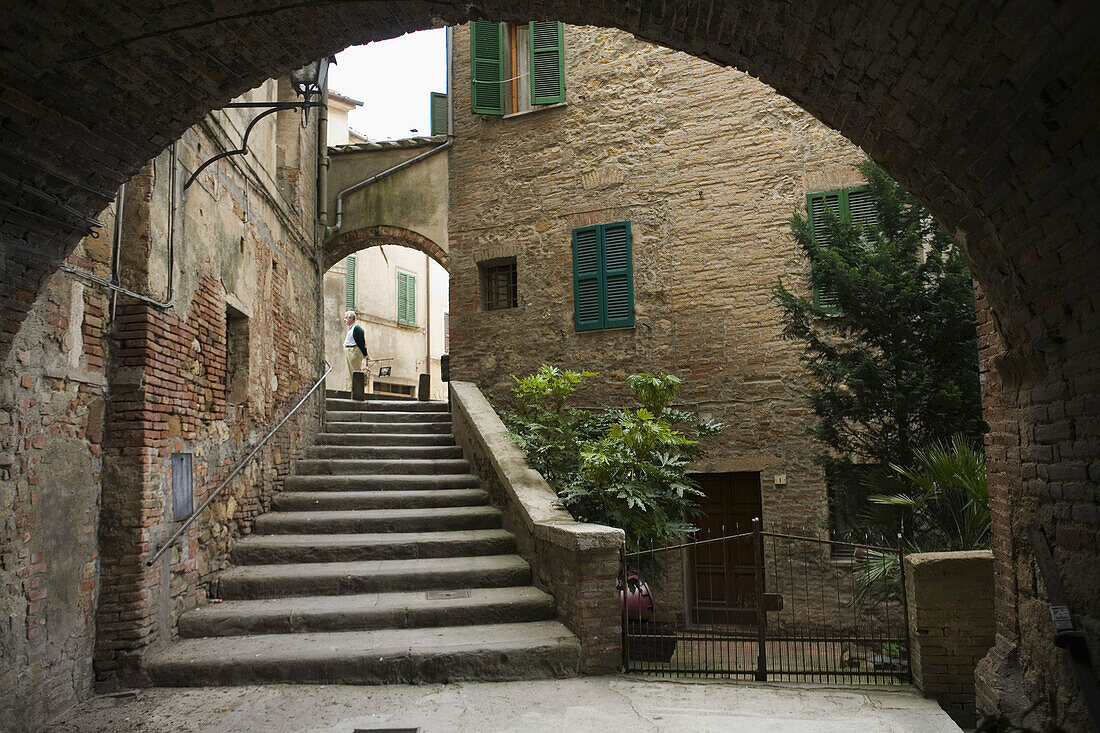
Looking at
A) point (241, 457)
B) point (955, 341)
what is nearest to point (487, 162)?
point (241, 457)

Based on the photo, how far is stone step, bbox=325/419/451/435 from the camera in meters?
10.4

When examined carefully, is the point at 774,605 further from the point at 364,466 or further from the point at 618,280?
the point at 618,280

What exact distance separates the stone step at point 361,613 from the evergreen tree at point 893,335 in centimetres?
352

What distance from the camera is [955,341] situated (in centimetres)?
720

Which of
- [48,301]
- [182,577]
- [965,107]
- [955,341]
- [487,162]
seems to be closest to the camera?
[965,107]

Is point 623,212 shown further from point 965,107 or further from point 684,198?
point 965,107

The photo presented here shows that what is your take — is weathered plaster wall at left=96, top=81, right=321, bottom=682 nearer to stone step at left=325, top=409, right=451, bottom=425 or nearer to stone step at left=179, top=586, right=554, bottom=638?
stone step at left=179, top=586, right=554, bottom=638

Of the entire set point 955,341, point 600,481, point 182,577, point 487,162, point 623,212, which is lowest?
point 182,577

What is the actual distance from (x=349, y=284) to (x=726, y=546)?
43.5 feet

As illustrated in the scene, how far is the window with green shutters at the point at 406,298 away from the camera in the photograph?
70.5 ft

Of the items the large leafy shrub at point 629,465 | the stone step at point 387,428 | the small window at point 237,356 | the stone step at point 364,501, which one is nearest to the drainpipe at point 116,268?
the small window at point 237,356

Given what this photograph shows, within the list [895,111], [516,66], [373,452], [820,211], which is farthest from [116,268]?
[516,66]

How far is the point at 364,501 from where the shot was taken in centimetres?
811

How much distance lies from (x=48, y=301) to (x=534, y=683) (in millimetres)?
3954
